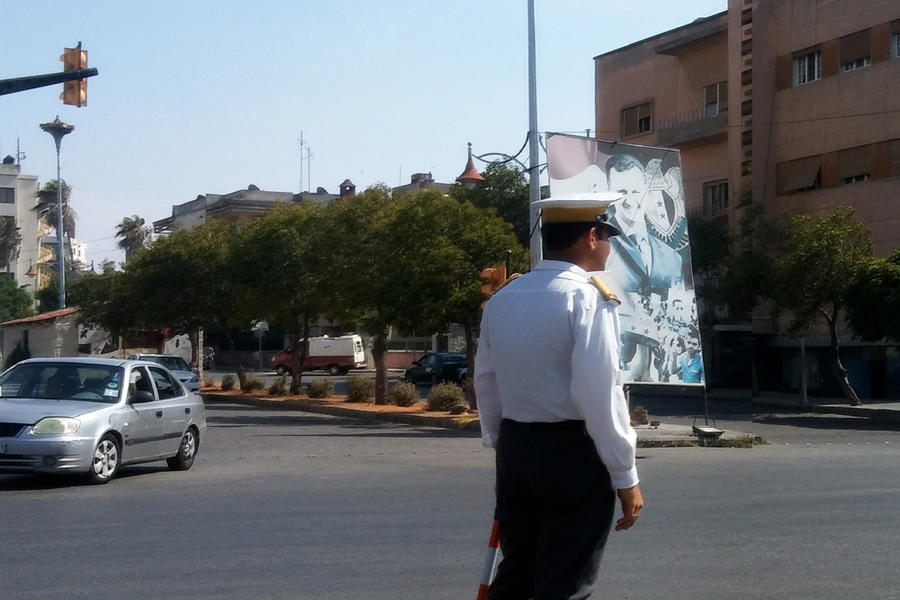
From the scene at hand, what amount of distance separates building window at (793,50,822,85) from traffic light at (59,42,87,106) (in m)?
27.7

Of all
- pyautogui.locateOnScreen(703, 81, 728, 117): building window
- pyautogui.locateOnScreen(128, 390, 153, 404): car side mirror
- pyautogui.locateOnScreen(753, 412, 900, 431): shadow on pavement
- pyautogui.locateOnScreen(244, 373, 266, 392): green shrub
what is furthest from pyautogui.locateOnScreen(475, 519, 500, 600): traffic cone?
pyautogui.locateOnScreen(703, 81, 728, 117): building window

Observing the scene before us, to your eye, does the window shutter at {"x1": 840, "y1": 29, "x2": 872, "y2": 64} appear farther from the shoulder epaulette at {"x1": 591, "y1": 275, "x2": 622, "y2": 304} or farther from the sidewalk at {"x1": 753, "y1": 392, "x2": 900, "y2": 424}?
the shoulder epaulette at {"x1": 591, "y1": 275, "x2": 622, "y2": 304}

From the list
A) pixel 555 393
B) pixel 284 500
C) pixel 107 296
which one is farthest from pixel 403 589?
pixel 107 296

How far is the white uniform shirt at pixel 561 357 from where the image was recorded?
3801 millimetres

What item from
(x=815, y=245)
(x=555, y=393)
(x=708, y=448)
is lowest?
(x=708, y=448)

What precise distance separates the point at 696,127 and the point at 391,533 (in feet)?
116

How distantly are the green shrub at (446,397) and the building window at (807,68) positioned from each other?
769 inches

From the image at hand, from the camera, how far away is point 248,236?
34.2 m

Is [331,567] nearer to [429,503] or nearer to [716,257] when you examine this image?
[429,503]

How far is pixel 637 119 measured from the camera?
45.9 m

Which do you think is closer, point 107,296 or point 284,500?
point 284,500

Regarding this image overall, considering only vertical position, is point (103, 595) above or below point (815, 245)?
below

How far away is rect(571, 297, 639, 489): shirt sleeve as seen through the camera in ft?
12.4

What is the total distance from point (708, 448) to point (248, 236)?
1888 cm
